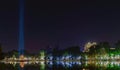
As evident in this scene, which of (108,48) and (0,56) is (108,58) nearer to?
(108,48)

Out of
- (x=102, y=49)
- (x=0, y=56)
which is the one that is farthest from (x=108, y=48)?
(x=0, y=56)

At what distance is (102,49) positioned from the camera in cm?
19900

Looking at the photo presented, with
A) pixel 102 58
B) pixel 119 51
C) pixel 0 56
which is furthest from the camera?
pixel 102 58

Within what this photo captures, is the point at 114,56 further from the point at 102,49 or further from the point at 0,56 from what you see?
the point at 0,56

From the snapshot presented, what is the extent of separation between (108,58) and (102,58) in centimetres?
325

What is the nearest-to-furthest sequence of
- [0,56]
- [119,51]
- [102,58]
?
[0,56]
[119,51]
[102,58]

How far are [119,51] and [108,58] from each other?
35.6 feet

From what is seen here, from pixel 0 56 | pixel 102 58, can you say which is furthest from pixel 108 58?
pixel 0 56

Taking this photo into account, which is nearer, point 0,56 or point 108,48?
point 0,56

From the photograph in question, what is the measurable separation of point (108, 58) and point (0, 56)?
92803 mm

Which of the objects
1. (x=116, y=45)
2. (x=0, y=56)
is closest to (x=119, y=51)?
(x=116, y=45)

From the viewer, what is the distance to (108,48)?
19488cm

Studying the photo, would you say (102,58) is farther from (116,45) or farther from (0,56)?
(0,56)

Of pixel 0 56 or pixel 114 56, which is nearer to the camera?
pixel 0 56
